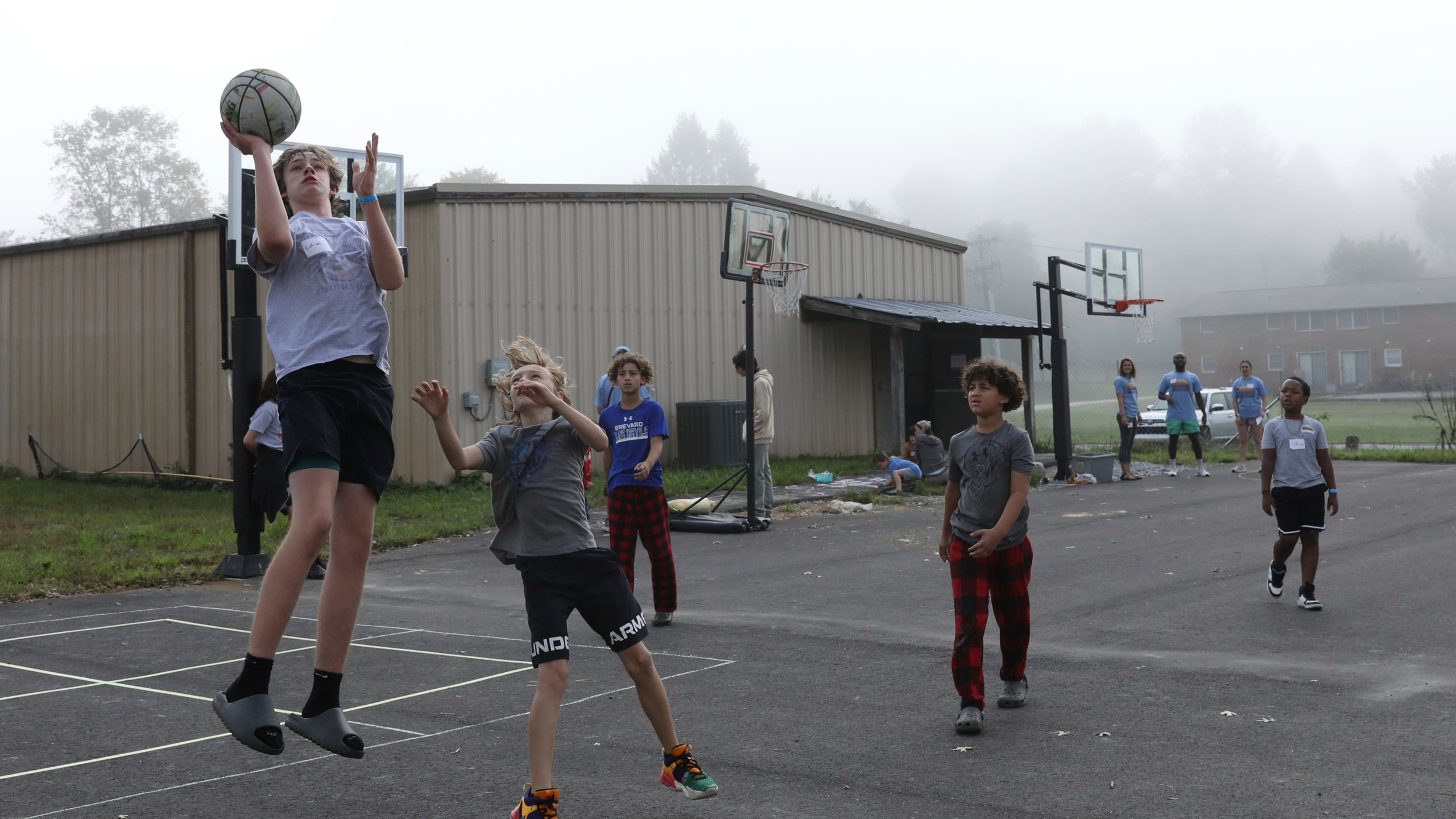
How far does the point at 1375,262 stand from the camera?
355 ft

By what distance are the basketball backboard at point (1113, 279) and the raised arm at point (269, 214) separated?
1989 cm

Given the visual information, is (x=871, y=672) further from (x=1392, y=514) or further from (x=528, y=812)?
(x=1392, y=514)

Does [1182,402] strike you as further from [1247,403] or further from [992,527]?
[992,527]

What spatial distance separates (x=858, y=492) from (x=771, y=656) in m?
10.4

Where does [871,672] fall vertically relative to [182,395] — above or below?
below

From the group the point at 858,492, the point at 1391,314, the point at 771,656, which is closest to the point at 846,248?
the point at 858,492

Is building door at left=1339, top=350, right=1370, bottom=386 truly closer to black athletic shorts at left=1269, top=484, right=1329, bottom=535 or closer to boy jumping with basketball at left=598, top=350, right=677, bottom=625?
black athletic shorts at left=1269, top=484, right=1329, bottom=535

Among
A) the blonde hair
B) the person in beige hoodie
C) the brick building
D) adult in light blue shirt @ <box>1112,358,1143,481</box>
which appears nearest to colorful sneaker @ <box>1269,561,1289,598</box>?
the person in beige hoodie

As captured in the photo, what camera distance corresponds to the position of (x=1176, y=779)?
14.4ft

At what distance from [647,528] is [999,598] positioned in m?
2.96

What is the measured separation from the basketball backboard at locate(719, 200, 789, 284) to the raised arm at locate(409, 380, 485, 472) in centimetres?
903

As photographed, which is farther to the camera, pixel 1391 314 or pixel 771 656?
pixel 1391 314

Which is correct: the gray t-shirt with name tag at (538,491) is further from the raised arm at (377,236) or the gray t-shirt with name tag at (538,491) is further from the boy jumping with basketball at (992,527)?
the boy jumping with basketball at (992,527)

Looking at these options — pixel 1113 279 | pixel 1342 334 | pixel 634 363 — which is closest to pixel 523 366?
pixel 634 363
